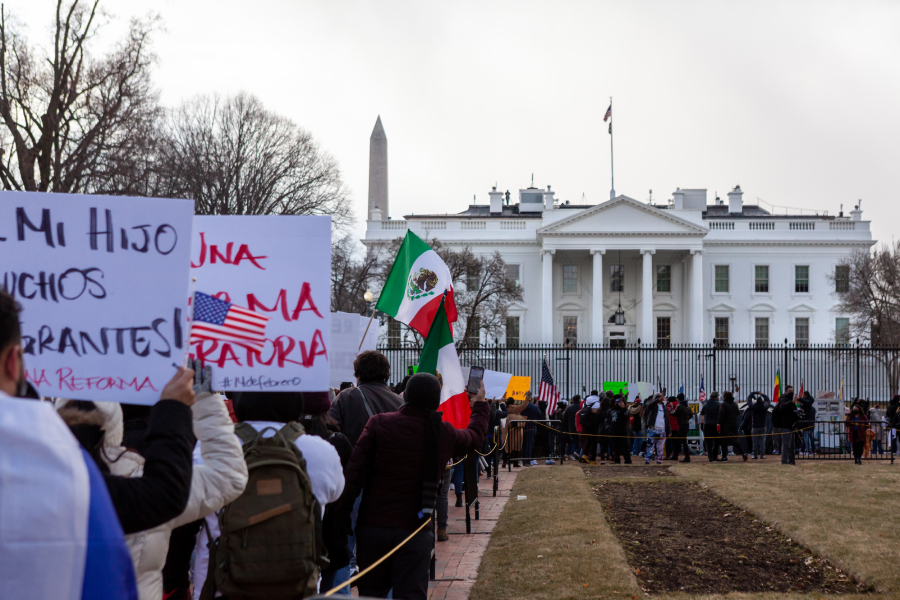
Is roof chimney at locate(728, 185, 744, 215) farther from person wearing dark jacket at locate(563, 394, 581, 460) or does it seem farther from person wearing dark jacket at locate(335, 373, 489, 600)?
person wearing dark jacket at locate(335, 373, 489, 600)

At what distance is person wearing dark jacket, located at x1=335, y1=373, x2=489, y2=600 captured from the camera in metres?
4.64

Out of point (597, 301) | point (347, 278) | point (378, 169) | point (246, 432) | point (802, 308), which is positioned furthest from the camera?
point (378, 169)

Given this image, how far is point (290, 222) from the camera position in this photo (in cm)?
343

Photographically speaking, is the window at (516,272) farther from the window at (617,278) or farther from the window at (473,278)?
the window at (473,278)

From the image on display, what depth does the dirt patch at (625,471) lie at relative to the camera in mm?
16203

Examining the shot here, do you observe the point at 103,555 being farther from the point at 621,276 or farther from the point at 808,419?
the point at 621,276

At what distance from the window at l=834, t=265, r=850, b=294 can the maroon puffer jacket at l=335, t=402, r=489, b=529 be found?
170 feet

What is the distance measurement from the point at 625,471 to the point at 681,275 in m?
42.4

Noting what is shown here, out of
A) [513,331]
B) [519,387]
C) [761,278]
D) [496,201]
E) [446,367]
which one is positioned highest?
[496,201]

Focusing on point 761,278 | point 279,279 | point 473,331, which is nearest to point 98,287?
point 279,279

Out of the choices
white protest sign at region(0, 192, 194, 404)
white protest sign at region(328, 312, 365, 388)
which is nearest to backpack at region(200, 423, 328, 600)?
white protest sign at region(0, 192, 194, 404)

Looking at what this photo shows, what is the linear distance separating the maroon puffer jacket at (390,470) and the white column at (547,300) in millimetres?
50438

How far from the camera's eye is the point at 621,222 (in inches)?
2141

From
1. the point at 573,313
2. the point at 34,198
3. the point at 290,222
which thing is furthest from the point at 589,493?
the point at 573,313
